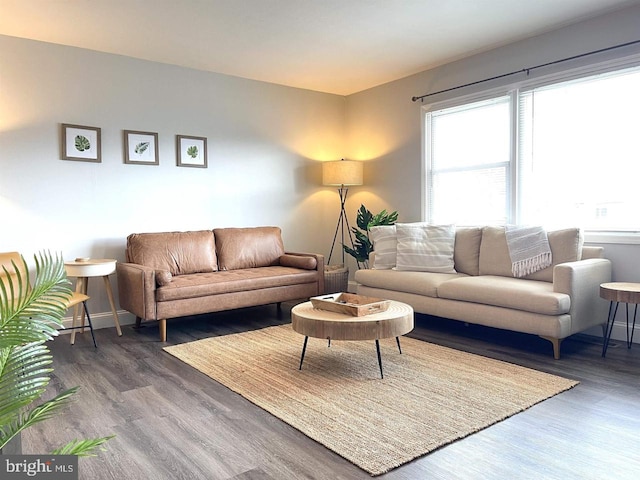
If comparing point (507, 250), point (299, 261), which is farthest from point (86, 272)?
point (507, 250)

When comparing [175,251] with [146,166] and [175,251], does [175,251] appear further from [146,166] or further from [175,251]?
[146,166]

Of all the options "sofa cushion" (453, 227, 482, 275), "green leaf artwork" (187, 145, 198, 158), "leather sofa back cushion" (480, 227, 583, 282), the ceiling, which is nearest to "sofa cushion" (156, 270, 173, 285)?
"green leaf artwork" (187, 145, 198, 158)

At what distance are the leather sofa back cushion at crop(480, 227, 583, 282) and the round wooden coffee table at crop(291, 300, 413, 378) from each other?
1443mm

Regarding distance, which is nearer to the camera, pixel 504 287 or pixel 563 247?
pixel 504 287

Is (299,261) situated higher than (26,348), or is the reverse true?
(26,348)

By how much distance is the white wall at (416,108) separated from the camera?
372 centimetres

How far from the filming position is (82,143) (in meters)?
4.29

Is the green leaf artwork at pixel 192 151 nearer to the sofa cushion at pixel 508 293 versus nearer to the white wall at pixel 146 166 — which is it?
the white wall at pixel 146 166

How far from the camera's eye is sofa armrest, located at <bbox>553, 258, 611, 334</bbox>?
130 inches

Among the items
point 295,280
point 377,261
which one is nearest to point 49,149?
point 295,280

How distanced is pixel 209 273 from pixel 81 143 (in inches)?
63.8

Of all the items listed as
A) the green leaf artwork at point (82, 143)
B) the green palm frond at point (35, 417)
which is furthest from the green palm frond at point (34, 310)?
the green leaf artwork at point (82, 143)

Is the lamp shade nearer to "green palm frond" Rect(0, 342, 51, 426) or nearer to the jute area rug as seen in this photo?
the jute area rug

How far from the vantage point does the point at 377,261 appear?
4.76 metres
